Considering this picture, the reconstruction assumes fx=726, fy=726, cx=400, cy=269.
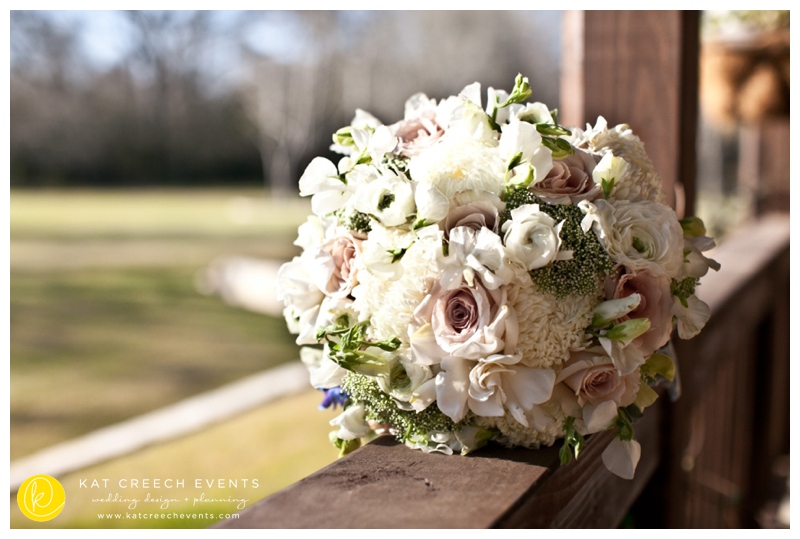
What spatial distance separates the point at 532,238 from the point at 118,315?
22.0ft

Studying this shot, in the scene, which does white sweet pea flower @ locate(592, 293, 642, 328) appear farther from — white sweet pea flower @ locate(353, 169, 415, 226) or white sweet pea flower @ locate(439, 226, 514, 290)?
white sweet pea flower @ locate(353, 169, 415, 226)

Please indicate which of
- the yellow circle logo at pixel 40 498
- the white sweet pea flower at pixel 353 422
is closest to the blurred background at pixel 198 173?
the yellow circle logo at pixel 40 498

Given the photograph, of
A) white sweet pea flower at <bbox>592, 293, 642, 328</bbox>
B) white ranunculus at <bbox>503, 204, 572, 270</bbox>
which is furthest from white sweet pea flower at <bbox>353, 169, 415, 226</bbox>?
white sweet pea flower at <bbox>592, 293, 642, 328</bbox>

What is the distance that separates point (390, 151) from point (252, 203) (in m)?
13.0

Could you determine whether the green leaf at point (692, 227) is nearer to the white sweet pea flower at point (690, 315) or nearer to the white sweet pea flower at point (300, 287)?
the white sweet pea flower at point (690, 315)

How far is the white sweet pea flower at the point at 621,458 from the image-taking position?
756mm

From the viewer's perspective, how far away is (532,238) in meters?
0.68

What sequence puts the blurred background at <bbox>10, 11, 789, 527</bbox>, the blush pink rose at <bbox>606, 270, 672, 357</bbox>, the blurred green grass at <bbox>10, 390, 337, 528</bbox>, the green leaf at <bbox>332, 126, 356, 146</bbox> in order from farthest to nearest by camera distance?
the blurred background at <bbox>10, 11, 789, 527</bbox> → the blurred green grass at <bbox>10, 390, 337, 528</bbox> → the green leaf at <bbox>332, 126, 356, 146</bbox> → the blush pink rose at <bbox>606, 270, 672, 357</bbox>

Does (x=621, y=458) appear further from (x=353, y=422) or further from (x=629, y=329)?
(x=353, y=422)

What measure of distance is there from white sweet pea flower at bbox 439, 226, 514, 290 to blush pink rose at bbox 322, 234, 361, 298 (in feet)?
0.40

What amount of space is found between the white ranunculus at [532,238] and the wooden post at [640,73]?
27.7 inches

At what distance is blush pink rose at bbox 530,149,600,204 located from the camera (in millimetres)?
745

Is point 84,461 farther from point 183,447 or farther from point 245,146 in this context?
point 245,146

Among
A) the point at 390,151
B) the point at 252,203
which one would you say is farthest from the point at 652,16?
the point at 252,203
